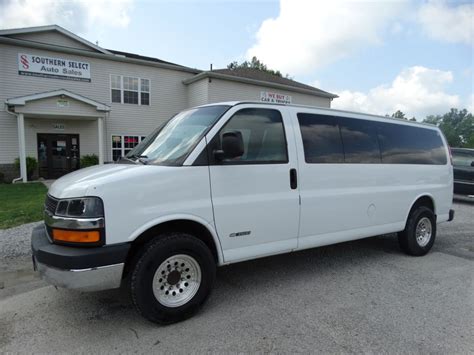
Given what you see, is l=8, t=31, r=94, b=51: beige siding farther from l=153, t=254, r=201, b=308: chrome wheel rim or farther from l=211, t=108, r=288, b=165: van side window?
l=153, t=254, r=201, b=308: chrome wheel rim

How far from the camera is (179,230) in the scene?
3.47 metres

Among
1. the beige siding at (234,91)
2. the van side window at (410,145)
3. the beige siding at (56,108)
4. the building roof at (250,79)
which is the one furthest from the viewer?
the beige siding at (234,91)

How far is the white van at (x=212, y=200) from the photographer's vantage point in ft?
9.79

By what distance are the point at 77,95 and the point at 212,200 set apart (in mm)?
14519

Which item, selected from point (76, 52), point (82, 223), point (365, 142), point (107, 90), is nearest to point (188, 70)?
point (107, 90)

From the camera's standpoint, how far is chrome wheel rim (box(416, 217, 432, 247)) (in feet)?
18.7

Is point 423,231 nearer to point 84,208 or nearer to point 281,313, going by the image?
point 281,313

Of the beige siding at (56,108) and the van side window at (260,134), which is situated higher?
the beige siding at (56,108)

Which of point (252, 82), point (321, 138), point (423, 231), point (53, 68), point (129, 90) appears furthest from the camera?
point (252, 82)

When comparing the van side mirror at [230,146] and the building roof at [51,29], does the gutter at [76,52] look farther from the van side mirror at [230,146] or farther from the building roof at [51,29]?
the van side mirror at [230,146]

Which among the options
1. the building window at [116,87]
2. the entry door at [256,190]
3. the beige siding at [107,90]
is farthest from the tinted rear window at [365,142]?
the building window at [116,87]

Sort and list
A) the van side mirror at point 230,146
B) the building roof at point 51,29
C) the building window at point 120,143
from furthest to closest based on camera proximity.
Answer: the building window at point 120,143, the building roof at point 51,29, the van side mirror at point 230,146

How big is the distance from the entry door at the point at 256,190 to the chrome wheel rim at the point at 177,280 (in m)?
0.40

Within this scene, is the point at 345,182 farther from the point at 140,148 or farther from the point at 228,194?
the point at 140,148
